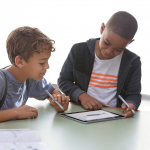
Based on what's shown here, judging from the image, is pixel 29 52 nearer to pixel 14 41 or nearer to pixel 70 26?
pixel 14 41

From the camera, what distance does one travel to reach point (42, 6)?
2.64 metres

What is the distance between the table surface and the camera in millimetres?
649

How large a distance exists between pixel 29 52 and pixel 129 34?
1.59 feet

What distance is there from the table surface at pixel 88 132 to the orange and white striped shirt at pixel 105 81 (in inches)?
12.4

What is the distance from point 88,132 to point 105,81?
1.86ft

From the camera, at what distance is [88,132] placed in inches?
29.7

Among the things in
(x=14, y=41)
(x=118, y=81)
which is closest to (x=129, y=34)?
(x=118, y=81)

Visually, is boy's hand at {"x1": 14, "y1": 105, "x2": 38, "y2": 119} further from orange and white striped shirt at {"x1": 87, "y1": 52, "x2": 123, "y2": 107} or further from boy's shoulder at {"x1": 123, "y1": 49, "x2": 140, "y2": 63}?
boy's shoulder at {"x1": 123, "y1": 49, "x2": 140, "y2": 63}

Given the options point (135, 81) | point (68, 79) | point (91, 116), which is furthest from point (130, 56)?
point (91, 116)

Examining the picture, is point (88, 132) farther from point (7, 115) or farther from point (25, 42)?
point (25, 42)

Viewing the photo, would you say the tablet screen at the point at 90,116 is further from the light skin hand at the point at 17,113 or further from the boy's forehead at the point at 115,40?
the boy's forehead at the point at 115,40

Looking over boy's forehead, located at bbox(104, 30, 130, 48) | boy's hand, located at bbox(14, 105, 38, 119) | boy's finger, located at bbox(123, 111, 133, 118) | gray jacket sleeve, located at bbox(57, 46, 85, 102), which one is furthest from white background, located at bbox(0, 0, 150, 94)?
boy's hand, located at bbox(14, 105, 38, 119)

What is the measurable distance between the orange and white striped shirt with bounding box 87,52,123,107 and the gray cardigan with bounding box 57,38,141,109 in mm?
27

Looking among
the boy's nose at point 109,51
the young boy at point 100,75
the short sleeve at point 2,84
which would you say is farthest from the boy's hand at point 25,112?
the boy's nose at point 109,51
